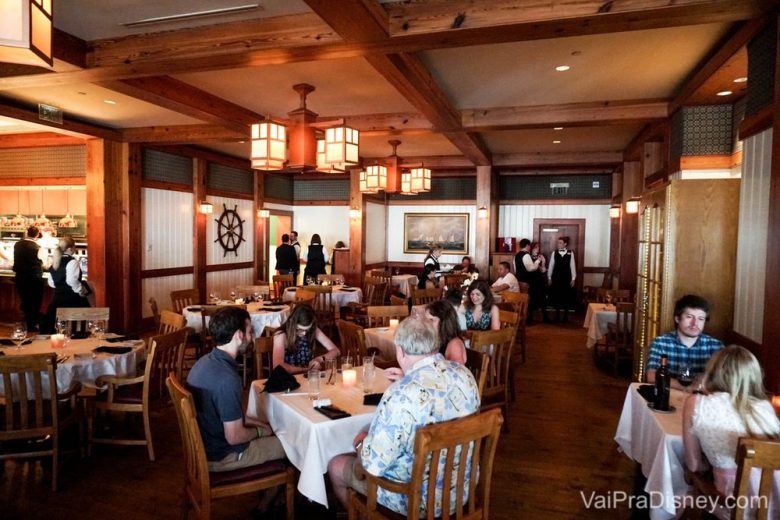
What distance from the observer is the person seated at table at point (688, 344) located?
127 inches

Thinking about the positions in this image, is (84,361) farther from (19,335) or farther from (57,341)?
(19,335)

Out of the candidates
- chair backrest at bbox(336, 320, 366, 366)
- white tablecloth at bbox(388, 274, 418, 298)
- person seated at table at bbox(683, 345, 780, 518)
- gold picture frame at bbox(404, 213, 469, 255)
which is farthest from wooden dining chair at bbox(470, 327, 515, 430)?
gold picture frame at bbox(404, 213, 469, 255)

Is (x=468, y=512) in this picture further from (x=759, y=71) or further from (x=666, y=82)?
(x=666, y=82)

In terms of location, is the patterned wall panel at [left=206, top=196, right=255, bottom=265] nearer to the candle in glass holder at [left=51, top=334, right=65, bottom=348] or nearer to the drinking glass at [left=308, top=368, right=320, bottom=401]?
the candle in glass holder at [left=51, top=334, right=65, bottom=348]

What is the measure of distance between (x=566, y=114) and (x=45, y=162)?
8.26m

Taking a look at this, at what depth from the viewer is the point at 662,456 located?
2451 mm

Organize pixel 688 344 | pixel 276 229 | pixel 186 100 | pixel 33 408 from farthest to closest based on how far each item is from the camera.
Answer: pixel 276 229, pixel 186 100, pixel 33 408, pixel 688 344

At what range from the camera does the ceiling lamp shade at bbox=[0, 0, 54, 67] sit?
69.9 inches

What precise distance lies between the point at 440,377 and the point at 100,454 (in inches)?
124

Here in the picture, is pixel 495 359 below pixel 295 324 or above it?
below

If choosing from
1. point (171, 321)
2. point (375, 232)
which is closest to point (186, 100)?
point (171, 321)

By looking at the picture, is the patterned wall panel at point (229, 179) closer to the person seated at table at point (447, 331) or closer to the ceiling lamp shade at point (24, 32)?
the person seated at table at point (447, 331)

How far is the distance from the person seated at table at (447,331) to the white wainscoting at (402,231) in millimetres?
8974

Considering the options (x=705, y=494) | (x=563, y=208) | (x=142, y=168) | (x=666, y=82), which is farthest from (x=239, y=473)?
(x=563, y=208)
